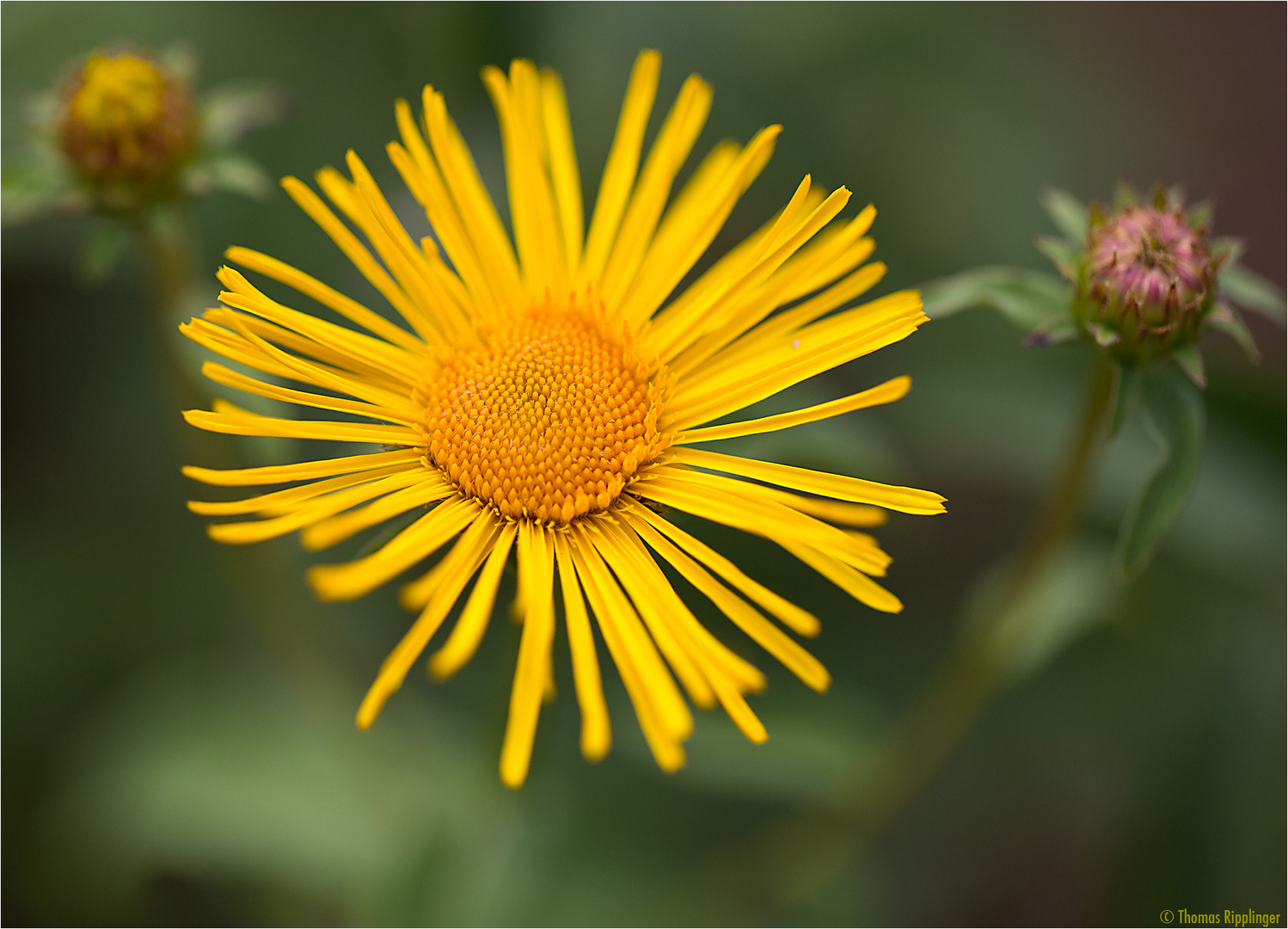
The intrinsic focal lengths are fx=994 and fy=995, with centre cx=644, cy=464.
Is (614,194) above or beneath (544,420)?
above

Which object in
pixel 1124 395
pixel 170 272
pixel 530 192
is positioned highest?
pixel 530 192

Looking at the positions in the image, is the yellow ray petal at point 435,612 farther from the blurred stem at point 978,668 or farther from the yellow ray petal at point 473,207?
the blurred stem at point 978,668

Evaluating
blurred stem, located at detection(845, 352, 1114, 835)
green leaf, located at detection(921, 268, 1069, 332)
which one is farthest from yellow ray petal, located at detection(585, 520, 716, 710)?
blurred stem, located at detection(845, 352, 1114, 835)

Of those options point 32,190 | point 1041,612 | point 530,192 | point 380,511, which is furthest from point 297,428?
point 1041,612

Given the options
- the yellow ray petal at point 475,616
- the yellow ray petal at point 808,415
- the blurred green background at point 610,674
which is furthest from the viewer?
the blurred green background at point 610,674

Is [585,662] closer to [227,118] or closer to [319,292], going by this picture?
[319,292]

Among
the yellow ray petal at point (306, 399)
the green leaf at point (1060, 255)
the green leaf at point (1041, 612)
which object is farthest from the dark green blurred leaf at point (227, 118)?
the green leaf at point (1041, 612)
